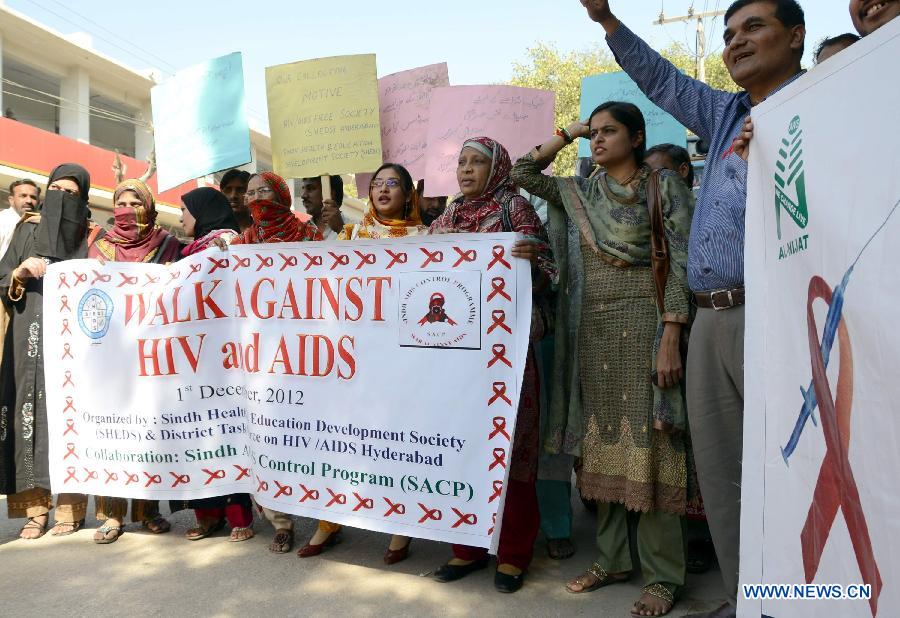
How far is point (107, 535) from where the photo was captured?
3822 millimetres

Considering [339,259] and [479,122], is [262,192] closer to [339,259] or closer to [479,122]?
[339,259]

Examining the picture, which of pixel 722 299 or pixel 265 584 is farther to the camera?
pixel 265 584

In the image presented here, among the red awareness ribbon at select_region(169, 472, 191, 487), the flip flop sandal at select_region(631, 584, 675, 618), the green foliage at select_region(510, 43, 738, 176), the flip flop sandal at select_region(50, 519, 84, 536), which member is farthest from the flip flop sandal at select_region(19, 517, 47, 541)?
the green foliage at select_region(510, 43, 738, 176)

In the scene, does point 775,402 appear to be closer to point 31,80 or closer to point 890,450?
point 890,450

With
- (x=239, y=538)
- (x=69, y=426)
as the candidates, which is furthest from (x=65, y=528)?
(x=239, y=538)

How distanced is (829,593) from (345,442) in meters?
2.11

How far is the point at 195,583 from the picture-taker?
322cm

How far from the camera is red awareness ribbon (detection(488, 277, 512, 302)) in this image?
2.98m

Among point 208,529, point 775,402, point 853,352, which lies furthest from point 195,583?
point 853,352

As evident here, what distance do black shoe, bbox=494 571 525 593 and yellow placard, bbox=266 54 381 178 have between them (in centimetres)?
242

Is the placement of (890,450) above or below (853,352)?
below

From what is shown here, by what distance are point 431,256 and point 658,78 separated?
1156mm

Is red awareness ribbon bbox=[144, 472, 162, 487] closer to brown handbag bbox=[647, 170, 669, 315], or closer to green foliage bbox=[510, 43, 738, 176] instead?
brown handbag bbox=[647, 170, 669, 315]

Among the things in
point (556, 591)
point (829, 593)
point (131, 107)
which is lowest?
point (556, 591)
